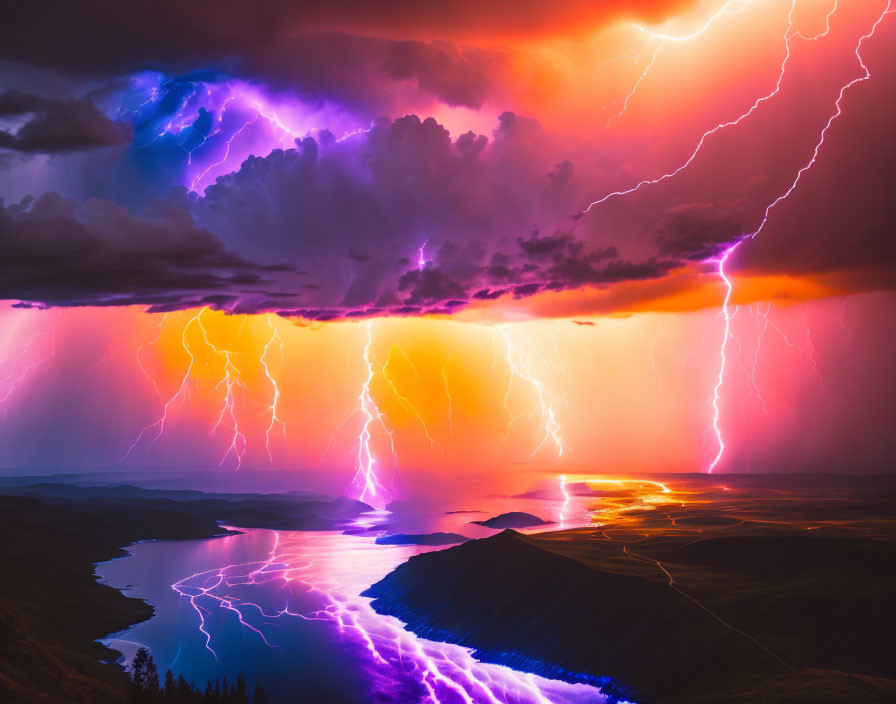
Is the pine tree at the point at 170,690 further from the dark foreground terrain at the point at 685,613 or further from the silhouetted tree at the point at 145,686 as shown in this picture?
the dark foreground terrain at the point at 685,613

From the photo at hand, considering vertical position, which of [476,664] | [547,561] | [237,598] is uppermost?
[547,561]

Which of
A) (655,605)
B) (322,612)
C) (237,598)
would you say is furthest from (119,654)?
(655,605)

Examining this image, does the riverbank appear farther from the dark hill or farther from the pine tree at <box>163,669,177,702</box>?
the dark hill

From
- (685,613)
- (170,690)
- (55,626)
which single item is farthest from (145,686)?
(685,613)

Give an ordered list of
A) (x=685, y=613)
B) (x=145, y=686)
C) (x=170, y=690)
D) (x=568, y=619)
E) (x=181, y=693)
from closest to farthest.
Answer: (x=145, y=686) → (x=181, y=693) → (x=170, y=690) → (x=685, y=613) → (x=568, y=619)

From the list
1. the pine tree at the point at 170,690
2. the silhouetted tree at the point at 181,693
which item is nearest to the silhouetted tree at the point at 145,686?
the silhouetted tree at the point at 181,693

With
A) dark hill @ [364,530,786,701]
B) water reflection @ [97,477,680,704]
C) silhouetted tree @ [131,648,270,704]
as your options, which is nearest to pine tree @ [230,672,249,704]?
silhouetted tree @ [131,648,270,704]

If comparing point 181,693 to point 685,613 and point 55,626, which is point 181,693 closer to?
point 55,626

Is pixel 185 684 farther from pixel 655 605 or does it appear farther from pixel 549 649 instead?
pixel 655 605
